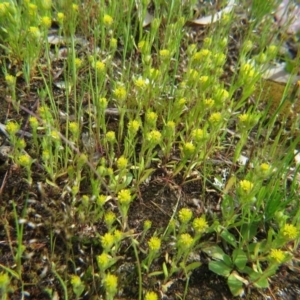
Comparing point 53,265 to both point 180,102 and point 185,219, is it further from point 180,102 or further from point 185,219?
point 180,102

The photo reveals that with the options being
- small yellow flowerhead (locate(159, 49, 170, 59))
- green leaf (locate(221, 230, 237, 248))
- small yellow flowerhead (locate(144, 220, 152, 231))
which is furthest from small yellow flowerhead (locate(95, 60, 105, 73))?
green leaf (locate(221, 230, 237, 248))

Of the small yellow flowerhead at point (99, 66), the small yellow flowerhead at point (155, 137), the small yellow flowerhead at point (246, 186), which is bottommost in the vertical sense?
the small yellow flowerhead at point (246, 186)

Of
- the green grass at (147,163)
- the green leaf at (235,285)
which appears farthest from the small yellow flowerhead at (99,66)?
the green leaf at (235,285)

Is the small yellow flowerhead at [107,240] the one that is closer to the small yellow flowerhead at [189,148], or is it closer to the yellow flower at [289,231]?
the small yellow flowerhead at [189,148]

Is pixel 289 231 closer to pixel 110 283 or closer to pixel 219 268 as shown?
pixel 219 268

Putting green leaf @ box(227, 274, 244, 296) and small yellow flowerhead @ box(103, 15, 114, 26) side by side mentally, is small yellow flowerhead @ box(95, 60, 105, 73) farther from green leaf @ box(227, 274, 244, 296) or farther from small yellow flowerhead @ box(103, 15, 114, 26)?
green leaf @ box(227, 274, 244, 296)

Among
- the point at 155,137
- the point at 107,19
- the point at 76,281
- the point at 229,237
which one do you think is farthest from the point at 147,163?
the point at 107,19

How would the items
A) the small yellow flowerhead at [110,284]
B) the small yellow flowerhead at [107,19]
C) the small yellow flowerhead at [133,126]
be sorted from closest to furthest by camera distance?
the small yellow flowerhead at [110,284]
the small yellow flowerhead at [133,126]
the small yellow flowerhead at [107,19]
